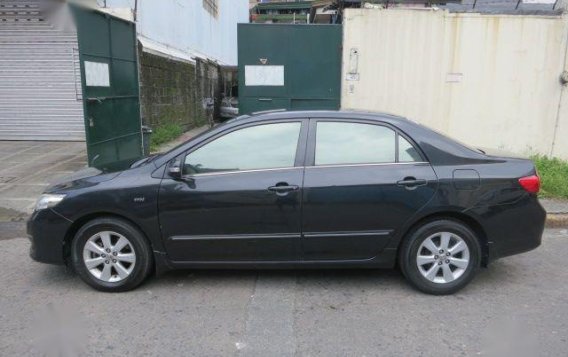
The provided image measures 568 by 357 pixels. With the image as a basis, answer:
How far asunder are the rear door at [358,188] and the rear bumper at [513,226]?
2.00 feet

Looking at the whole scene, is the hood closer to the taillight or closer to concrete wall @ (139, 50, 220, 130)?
the taillight

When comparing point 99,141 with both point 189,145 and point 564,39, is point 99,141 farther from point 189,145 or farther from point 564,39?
point 564,39

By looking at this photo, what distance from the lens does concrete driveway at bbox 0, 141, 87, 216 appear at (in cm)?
688

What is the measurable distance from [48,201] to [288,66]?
17.4ft

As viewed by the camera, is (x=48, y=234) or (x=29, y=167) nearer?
(x=48, y=234)

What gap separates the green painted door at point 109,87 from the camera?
7504mm

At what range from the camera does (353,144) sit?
438cm

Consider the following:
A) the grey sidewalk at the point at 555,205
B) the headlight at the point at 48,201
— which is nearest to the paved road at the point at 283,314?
the headlight at the point at 48,201

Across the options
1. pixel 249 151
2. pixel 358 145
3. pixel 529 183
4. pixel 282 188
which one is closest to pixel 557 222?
pixel 529 183

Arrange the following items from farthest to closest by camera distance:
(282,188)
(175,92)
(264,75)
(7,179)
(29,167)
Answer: (175,92), (29,167), (264,75), (7,179), (282,188)

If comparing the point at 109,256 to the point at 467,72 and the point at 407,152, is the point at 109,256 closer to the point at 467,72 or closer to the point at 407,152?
the point at 407,152

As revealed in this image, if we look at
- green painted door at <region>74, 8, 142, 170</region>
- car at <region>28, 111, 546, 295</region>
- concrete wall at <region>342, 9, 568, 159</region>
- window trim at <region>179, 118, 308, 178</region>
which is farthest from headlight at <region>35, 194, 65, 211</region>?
concrete wall at <region>342, 9, 568, 159</region>

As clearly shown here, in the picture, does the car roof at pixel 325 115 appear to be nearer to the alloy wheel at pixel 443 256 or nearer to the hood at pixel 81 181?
the alloy wheel at pixel 443 256

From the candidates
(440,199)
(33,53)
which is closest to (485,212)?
(440,199)
